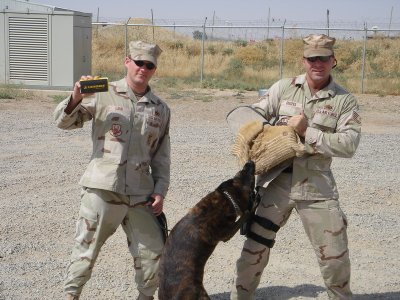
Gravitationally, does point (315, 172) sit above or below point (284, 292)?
above

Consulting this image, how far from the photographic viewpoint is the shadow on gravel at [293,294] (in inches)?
215

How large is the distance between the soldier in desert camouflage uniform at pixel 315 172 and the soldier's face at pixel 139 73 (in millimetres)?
878

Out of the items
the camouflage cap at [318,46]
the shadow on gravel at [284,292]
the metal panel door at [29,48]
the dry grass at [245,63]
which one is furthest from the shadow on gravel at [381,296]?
the dry grass at [245,63]

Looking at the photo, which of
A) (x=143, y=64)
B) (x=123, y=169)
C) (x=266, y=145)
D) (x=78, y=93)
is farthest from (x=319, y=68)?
(x=78, y=93)

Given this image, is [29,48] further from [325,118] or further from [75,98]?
[325,118]

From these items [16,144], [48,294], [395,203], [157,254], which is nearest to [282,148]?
[157,254]

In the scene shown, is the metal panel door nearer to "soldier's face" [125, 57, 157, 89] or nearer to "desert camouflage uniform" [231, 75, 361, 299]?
"soldier's face" [125, 57, 157, 89]

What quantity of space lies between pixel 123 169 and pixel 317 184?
4.55ft

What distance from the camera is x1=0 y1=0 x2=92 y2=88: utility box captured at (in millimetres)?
20016

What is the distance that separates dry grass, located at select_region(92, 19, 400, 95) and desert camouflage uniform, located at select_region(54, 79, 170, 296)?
17.8 metres

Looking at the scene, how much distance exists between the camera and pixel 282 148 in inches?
171

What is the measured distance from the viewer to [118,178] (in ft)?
14.6

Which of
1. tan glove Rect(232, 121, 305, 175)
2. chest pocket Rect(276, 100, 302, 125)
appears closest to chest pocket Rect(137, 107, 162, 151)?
tan glove Rect(232, 121, 305, 175)

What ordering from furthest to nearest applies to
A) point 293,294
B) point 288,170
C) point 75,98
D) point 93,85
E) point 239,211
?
point 293,294, point 288,170, point 75,98, point 93,85, point 239,211
